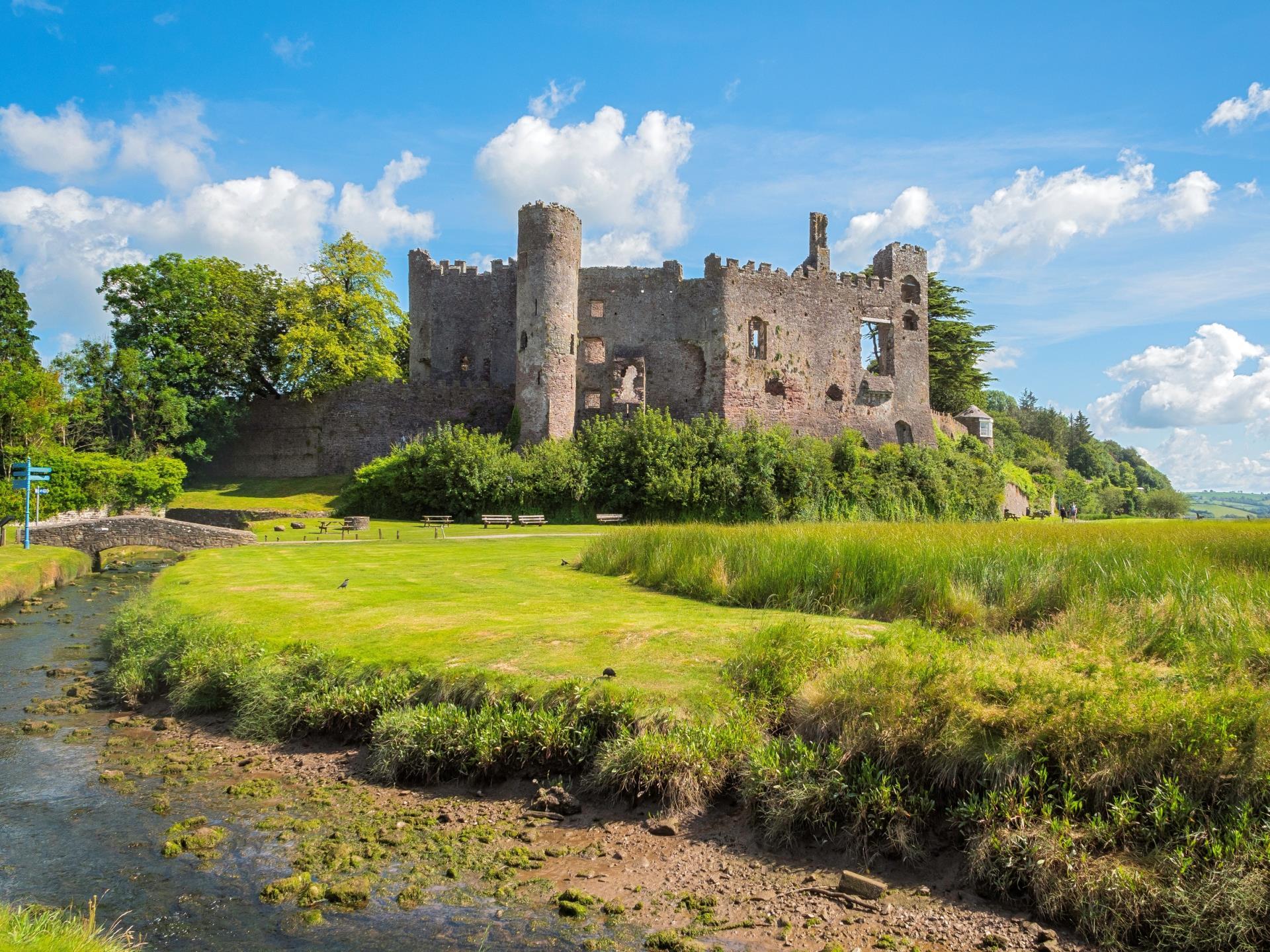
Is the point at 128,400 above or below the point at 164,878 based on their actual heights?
above

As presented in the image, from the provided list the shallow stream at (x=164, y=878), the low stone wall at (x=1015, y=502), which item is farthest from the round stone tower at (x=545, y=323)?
the shallow stream at (x=164, y=878)

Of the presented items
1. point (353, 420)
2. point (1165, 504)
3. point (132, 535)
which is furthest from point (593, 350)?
point (1165, 504)

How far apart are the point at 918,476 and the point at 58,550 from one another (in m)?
33.1

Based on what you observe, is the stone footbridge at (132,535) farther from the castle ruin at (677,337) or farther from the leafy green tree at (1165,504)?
the leafy green tree at (1165,504)

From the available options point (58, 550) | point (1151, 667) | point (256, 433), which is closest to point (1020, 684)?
A: point (1151, 667)

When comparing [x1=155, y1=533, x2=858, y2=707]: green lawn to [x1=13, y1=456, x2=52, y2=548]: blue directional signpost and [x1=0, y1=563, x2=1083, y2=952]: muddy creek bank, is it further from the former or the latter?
[x1=13, y1=456, x2=52, y2=548]: blue directional signpost

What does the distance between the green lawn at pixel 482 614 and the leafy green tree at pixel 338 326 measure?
2391 cm

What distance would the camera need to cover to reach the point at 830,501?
1385 inches

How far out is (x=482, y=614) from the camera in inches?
473

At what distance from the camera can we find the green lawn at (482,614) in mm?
9289

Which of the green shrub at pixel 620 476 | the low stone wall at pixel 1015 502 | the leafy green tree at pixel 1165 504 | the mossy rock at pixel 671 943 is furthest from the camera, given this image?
the leafy green tree at pixel 1165 504

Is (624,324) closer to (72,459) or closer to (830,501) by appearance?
(830,501)

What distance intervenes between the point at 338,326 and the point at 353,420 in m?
4.88

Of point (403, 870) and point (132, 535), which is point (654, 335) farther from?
point (403, 870)
